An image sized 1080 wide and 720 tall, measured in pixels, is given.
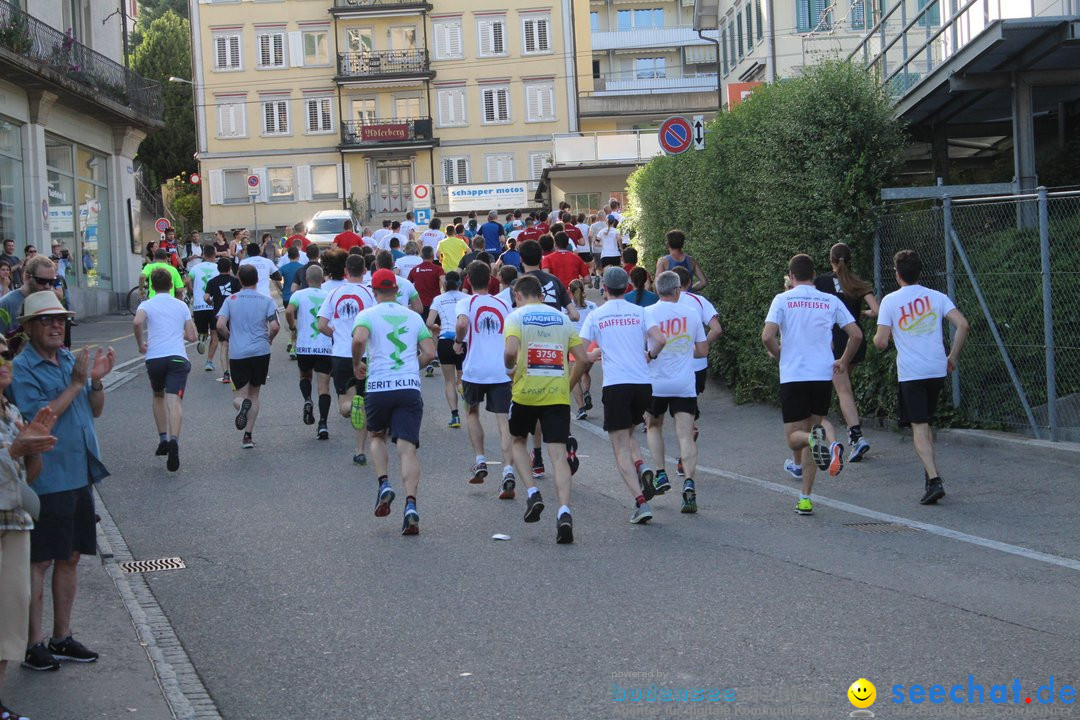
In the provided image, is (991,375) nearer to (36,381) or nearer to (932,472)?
(932,472)

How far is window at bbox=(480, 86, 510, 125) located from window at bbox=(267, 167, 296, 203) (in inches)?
411

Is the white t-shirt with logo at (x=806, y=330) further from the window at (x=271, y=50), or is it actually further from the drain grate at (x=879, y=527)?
the window at (x=271, y=50)

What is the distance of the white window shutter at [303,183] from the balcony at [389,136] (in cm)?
230

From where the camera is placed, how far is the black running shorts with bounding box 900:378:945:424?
36.1ft

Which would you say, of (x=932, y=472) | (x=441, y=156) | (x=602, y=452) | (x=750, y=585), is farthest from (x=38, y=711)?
(x=441, y=156)

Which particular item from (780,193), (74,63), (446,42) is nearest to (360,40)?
(446,42)

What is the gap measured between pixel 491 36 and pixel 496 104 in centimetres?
349

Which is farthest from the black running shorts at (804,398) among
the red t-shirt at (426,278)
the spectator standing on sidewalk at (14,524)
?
the red t-shirt at (426,278)

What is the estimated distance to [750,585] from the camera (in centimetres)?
810

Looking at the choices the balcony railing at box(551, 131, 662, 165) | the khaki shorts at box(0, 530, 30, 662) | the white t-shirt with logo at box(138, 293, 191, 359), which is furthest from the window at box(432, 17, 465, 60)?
the khaki shorts at box(0, 530, 30, 662)

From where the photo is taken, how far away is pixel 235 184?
A: 238 feet

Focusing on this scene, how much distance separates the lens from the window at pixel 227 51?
71.9 m

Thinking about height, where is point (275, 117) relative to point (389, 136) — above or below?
above

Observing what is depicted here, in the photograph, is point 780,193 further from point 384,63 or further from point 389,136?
point 384,63
